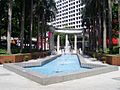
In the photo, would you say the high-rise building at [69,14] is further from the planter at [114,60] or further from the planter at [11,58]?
the planter at [114,60]

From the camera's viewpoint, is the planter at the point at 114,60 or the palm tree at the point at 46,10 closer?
the planter at the point at 114,60

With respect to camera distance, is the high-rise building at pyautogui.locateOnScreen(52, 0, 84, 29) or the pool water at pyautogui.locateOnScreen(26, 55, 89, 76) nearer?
the pool water at pyautogui.locateOnScreen(26, 55, 89, 76)

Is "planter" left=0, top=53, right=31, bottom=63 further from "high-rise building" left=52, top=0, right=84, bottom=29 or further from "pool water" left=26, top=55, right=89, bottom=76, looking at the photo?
"high-rise building" left=52, top=0, right=84, bottom=29

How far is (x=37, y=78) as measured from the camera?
43.2 ft

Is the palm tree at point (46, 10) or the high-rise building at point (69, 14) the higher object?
the high-rise building at point (69, 14)

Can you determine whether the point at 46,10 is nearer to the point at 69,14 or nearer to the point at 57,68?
the point at 57,68

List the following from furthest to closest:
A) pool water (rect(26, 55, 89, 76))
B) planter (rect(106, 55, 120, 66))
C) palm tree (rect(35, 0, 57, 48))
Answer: palm tree (rect(35, 0, 57, 48))
planter (rect(106, 55, 120, 66))
pool water (rect(26, 55, 89, 76))

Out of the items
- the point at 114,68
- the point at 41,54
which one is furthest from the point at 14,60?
the point at 41,54

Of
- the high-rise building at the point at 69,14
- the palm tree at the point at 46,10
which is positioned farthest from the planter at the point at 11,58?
the high-rise building at the point at 69,14

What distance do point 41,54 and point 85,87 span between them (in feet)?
98.2

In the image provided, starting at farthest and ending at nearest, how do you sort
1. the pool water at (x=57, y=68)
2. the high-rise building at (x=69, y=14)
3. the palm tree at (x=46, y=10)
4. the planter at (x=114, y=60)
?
1. the high-rise building at (x=69, y=14)
2. the palm tree at (x=46, y=10)
3. the planter at (x=114, y=60)
4. the pool water at (x=57, y=68)

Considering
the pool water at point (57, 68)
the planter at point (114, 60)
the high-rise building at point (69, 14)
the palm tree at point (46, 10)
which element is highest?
→ the high-rise building at point (69, 14)

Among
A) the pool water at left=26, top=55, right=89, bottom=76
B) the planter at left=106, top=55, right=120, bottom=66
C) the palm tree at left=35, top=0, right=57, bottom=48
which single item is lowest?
the pool water at left=26, top=55, right=89, bottom=76

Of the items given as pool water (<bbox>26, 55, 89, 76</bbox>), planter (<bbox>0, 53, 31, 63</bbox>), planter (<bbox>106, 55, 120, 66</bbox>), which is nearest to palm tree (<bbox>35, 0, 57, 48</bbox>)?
pool water (<bbox>26, 55, 89, 76</bbox>)
